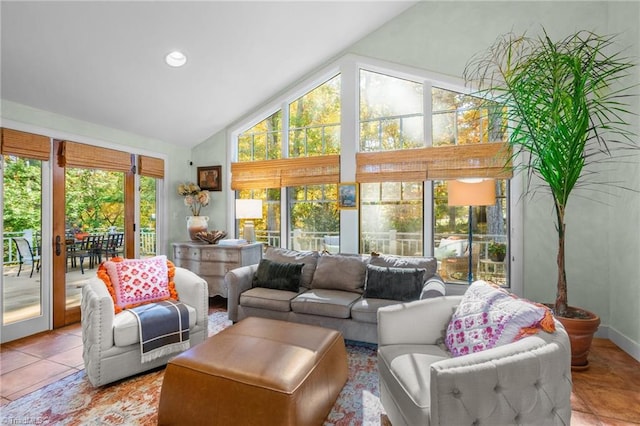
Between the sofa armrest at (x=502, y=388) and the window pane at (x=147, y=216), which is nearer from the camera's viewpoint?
the sofa armrest at (x=502, y=388)

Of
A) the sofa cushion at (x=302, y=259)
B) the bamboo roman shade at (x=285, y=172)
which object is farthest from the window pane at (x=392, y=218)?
the sofa cushion at (x=302, y=259)

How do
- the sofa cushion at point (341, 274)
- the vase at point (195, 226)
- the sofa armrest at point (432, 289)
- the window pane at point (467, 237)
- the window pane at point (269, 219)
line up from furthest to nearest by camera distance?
the window pane at point (269, 219) → the vase at point (195, 226) → the window pane at point (467, 237) → the sofa cushion at point (341, 274) → the sofa armrest at point (432, 289)

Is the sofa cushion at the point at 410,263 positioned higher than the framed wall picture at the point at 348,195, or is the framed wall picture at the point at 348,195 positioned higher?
the framed wall picture at the point at 348,195

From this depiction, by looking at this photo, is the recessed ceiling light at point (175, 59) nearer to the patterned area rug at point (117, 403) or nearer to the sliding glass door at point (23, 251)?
the sliding glass door at point (23, 251)

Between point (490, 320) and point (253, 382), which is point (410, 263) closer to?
point (490, 320)

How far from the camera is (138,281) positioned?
2.76 m

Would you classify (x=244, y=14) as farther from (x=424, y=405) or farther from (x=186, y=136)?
(x=424, y=405)

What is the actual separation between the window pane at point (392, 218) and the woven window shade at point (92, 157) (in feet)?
9.78

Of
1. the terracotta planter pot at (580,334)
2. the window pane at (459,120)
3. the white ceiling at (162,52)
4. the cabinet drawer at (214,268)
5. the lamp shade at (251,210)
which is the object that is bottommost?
the terracotta planter pot at (580,334)

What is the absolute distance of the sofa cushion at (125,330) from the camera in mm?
2324

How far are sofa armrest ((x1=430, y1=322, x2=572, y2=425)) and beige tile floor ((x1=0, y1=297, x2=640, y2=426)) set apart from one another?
3.14 ft

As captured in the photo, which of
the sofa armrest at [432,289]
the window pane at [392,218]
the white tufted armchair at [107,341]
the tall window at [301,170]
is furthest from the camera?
the tall window at [301,170]

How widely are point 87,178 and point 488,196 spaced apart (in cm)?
422

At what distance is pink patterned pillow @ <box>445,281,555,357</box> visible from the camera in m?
1.51
